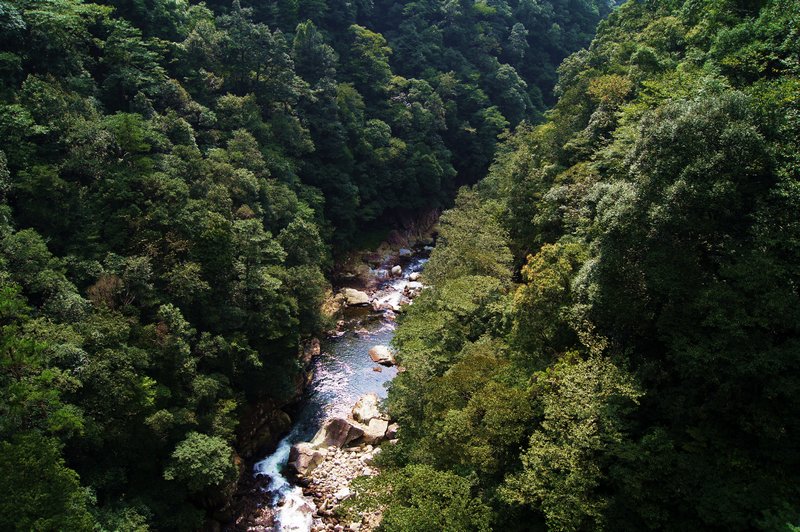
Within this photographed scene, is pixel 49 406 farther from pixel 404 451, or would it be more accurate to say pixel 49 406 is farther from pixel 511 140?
pixel 511 140

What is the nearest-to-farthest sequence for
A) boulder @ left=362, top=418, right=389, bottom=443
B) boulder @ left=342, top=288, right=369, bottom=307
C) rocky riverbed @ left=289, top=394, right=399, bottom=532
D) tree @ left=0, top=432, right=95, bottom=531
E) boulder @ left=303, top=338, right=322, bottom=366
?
1. tree @ left=0, top=432, right=95, bottom=531
2. rocky riverbed @ left=289, top=394, right=399, bottom=532
3. boulder @ left=362, top=418, right=389, bottom=443
4. boulder @ left=303, top=338, right=322, bottom=366
5. boulder @ left=342, top=288, right=369, bottom=307

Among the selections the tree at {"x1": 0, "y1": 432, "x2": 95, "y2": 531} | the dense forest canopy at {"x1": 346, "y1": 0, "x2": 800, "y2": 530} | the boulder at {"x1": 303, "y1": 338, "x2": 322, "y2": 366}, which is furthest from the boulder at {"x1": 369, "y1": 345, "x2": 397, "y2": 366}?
the tree at {"x1": 0, "y1": 432, "x2": 95, "y2": 531}

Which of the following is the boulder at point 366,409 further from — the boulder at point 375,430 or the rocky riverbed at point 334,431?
the boulder at point 375,430

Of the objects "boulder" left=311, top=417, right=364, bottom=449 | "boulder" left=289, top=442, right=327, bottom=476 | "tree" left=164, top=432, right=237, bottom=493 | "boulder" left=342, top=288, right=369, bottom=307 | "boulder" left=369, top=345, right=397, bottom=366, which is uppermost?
"tree" left=164, top=432, right=237, bottom=493

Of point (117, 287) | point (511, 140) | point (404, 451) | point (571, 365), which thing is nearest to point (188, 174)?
point (117, 287)

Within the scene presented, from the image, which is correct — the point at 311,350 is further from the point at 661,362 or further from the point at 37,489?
the point at 661,362

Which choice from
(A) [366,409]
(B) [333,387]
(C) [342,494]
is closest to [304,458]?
(C) [342,494]

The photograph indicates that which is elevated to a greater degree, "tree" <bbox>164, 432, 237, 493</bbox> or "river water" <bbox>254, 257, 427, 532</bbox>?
"tree" <bbox>164, 432, 237, 493</bbox>

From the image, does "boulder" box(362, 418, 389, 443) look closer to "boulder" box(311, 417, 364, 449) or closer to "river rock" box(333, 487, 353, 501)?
"boulder" box(311, 417, 364, 449)
